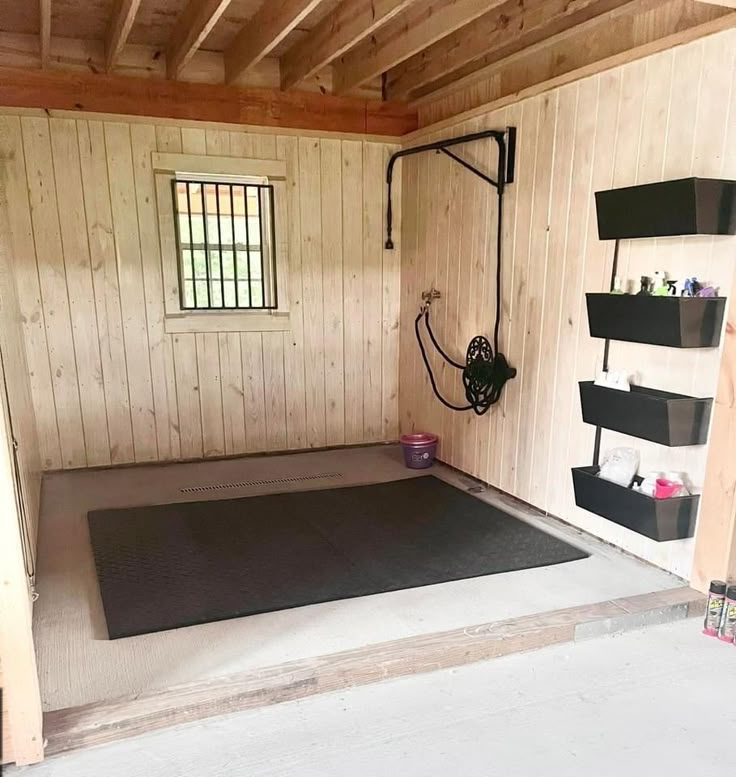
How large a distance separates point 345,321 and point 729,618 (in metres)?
3.04

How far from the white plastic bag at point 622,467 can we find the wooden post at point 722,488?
0.30 m

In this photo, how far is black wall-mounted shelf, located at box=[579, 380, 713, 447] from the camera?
7.80 ft

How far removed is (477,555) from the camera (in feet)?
9.47

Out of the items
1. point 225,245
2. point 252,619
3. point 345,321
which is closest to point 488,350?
point 345,321

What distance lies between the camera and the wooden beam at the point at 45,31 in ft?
9.41

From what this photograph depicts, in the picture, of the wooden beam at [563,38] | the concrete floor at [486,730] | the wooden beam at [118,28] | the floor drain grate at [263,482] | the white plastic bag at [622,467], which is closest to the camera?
the concrete floor at [486,730]

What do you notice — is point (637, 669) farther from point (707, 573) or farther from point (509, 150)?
point (509, 150)

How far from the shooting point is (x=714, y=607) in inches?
90.3

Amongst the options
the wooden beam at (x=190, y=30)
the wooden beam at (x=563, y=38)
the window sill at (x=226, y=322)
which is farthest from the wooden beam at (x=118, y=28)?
the wooden beam at (x=563, y=38)

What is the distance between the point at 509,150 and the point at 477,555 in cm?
210

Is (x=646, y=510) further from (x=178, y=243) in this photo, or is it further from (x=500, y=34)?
(x=178, y=243)

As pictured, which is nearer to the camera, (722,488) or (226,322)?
(722,488)

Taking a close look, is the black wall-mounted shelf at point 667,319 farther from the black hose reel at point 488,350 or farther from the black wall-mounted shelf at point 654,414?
the black hose reel at point 488,350

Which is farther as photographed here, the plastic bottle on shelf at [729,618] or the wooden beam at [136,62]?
the wooden beam at [136,62]
